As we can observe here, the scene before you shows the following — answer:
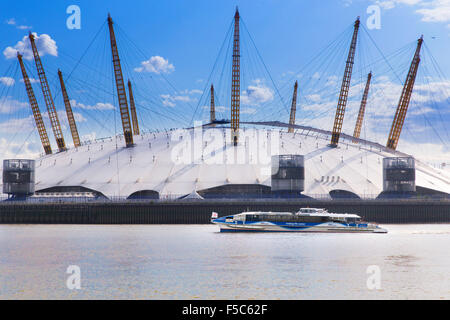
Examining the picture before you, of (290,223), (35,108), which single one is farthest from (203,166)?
(35,108)

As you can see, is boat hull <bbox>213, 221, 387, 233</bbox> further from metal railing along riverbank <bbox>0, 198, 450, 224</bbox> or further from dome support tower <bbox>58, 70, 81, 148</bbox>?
dome support tower <bbox>58, 70, 81, 148</bbox>

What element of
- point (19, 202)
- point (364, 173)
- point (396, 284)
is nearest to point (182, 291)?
point (396, 284)

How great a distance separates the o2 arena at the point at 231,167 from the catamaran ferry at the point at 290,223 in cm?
1960

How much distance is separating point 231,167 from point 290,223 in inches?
1287

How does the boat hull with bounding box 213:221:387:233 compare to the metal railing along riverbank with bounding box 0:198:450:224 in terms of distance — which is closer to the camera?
the boat hull with bounding box 213:221:387:233

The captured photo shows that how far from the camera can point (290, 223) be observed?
96.2 meters

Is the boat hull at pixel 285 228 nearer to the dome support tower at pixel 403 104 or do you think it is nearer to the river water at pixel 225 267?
the river water at pixel 225 267

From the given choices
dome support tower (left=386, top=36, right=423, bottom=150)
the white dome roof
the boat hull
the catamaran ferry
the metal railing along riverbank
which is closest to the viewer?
the boat hull

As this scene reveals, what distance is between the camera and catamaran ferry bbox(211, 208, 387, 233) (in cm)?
9594

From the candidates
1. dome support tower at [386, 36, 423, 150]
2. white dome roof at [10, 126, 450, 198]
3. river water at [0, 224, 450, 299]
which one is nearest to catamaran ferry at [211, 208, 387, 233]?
river water at [0, 224, 450, 299]

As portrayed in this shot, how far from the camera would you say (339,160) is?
446 ft

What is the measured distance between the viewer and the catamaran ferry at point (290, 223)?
95938 mm

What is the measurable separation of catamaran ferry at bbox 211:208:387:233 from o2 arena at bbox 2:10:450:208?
19602 millimetres

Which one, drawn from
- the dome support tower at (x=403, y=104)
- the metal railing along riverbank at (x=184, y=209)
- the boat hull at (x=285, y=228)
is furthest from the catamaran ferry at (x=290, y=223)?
the dome support tower at (x=403, y=104)
